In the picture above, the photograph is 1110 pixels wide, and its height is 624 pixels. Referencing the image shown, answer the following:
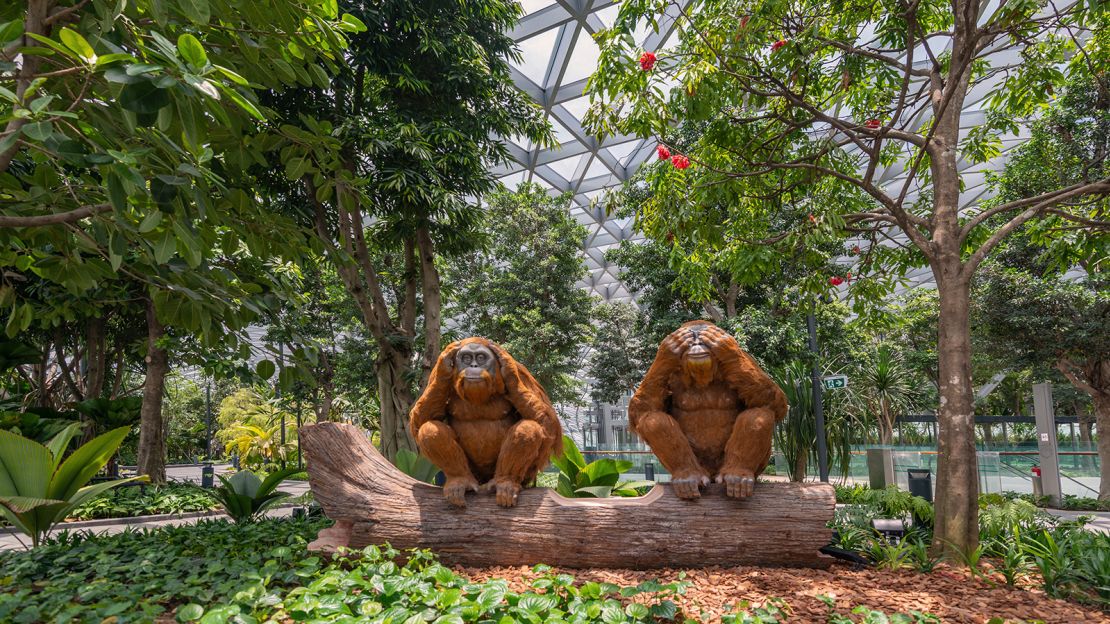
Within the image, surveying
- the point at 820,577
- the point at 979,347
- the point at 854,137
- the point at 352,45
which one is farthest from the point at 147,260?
the point at 979,347

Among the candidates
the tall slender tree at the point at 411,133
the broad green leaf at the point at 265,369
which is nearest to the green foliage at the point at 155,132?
the broad green leaf at the point at 265,369

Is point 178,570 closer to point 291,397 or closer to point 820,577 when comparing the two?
point 820,577

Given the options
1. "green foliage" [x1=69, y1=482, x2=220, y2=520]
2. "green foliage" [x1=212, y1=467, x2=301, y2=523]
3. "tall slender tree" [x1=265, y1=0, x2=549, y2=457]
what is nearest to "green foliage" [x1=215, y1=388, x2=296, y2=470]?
"green foliage" [x1=69, y1=482, x2=220, y2=520]

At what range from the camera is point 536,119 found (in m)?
8.56

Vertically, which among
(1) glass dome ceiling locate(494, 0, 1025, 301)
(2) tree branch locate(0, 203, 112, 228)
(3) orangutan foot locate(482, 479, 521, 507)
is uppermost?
(1) glass dome ceiling locate(494, 0, 1025, 301)

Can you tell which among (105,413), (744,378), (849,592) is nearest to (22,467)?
(744,378)

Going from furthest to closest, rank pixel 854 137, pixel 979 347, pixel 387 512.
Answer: pixel 979 347 → pixel 854 137 → pixel 387 512

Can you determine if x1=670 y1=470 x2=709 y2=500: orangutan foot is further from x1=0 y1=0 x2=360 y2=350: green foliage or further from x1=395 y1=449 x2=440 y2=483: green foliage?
x1=395 y1=449 x2=440 y2=483: green foliage

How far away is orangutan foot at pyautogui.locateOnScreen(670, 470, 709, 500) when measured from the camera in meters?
3.66

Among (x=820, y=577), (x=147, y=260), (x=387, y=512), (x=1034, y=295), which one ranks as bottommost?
(x=820, y=577)

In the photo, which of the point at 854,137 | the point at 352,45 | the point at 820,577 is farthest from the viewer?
the point at 352,45

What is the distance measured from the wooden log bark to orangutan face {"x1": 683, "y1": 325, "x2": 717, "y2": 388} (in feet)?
2.46

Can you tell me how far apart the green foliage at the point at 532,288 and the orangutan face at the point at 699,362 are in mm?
10396

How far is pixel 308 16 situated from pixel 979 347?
1402 cm
